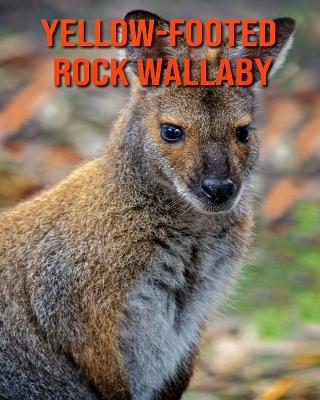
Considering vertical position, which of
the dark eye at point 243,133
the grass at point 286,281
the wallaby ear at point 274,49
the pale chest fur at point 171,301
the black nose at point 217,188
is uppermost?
the wallaby ear at point 274,49

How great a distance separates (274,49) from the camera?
6270 millimetres

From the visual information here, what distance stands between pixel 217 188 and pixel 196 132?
34 centimetres

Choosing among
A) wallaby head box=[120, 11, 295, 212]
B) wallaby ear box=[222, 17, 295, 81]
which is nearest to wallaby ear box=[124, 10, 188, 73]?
wallaby head box=[120, 11, 295, 212]

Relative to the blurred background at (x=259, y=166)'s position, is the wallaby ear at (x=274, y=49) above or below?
above

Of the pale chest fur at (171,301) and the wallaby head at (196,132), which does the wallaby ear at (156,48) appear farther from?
the pale chest fur at (171,301)

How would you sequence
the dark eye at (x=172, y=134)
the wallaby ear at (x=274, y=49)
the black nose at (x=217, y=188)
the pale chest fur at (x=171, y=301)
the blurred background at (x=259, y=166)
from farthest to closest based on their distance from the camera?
the blurred background at (x=259, y=166)
the wallaby ear at (x=274, y=49)
the pale chest fur at (x=171, y=301)
the dark eye at (x=172, y=134)
the black nose at (x=217, y=188)

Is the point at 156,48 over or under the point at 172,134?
over

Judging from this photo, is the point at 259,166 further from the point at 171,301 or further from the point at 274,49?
the point at 171,301

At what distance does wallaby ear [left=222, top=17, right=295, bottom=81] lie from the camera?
6.13 metres

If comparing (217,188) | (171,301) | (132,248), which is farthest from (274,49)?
(171,301)

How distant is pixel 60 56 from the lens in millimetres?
12641

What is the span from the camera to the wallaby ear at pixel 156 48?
588cm

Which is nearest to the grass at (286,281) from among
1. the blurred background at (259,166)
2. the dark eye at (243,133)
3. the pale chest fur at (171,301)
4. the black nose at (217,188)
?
the blurred background at (259,166)

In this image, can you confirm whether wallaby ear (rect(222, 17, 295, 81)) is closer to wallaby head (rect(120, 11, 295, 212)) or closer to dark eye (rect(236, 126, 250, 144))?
wallaby head (rect(120, 11, 295, 212))
